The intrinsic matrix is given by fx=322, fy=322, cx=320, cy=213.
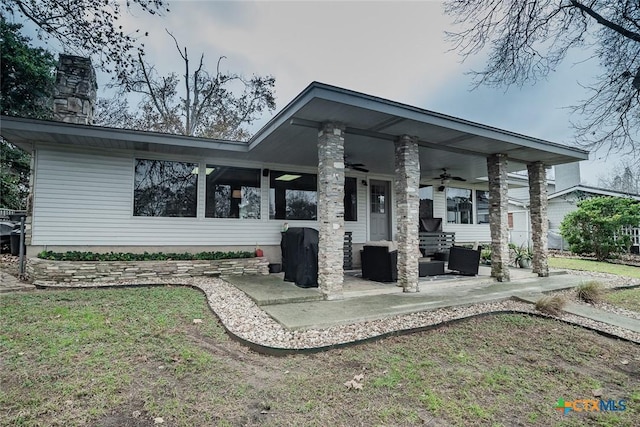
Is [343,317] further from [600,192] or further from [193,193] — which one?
[600,192]

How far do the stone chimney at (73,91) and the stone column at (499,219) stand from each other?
396 inches

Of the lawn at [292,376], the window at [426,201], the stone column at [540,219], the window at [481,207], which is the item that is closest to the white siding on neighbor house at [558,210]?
the window at [481,207]

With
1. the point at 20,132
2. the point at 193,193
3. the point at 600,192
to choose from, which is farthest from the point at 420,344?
the point at 600,192

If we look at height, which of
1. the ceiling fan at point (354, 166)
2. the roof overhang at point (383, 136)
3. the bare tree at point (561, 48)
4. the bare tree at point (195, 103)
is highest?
the bare tree at point (195, 103)

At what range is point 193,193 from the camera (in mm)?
7809

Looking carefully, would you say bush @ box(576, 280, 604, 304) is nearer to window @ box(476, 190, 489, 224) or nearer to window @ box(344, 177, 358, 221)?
window @ box(344, 177, 358, 221)

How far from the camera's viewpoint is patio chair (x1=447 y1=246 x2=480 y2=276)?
759cm

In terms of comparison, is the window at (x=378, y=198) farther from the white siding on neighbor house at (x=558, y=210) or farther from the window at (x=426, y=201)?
the white siding on neighbor house at (x=558, y=210)

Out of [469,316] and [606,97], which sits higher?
[606,97]

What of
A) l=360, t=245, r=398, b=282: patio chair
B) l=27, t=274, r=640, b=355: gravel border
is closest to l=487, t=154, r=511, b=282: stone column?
l=27, t=274, r=640, b=355: gravel border

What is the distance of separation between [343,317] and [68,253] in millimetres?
5817

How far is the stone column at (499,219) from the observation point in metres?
7.32

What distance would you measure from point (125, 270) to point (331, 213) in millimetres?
4471

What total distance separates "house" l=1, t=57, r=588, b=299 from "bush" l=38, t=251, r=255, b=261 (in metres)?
0.33
